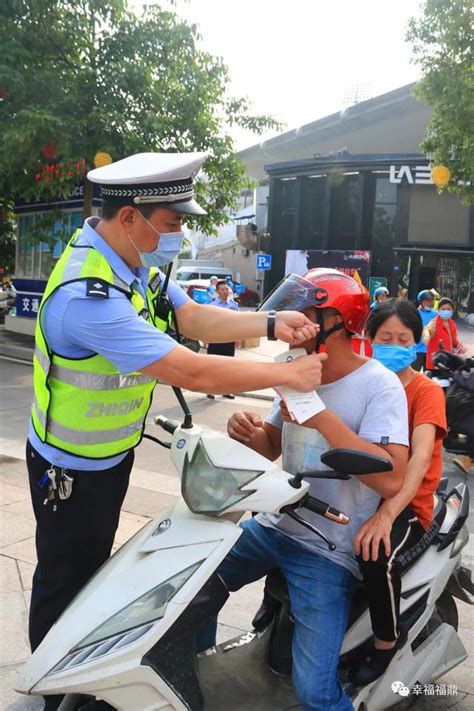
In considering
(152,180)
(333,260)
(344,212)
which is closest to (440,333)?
(152,180)

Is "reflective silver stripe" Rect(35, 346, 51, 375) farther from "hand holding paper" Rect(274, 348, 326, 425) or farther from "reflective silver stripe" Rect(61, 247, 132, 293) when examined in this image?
"hand holding paper" Rect(274, 348, 326, 425)

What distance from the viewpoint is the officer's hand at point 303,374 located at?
185 centimetres

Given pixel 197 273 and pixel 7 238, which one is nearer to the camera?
pixel 7 238

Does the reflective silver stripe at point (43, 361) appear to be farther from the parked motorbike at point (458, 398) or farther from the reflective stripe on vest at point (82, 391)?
the parked motorbike at point (458, 398)

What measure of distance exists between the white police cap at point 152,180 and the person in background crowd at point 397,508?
108cm

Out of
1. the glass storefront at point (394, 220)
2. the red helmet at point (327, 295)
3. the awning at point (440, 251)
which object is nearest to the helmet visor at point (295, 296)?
the red helmet at point (327, 295)

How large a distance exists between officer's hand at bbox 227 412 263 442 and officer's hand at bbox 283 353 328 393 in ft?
1.94

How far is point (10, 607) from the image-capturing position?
3.27 metres

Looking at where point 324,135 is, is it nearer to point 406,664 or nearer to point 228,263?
point 228,263

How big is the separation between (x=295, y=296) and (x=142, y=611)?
→ 986 mm

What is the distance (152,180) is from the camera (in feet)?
6.42

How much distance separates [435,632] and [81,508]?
4.41ft

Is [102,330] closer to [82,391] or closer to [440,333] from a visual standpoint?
[82,391]

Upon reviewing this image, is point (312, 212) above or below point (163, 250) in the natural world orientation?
above
